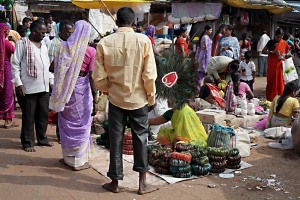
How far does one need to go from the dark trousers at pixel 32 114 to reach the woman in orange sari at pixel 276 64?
5759 millimetres

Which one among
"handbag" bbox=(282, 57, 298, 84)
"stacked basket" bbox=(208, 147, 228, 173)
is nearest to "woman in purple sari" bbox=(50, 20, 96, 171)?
"stacked basket" bbox=(208, 147, 228, 173)

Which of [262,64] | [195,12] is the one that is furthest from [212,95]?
[262,64]

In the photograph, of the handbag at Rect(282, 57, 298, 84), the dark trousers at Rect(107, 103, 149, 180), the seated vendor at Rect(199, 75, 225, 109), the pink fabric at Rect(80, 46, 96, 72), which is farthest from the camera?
the handbag at Rect(282, 57, 298, 84)

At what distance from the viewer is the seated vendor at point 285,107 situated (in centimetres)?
633

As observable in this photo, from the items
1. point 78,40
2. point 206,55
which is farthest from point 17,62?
point 206,55

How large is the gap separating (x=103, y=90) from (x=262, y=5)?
11.1m

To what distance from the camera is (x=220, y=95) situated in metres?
7.16

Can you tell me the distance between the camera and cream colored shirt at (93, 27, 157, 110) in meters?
3.88

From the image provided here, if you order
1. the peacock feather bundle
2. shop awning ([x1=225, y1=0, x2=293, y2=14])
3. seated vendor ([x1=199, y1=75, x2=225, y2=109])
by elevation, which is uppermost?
shop awning ([x1=225, y1=0, x2=293, y2=14])

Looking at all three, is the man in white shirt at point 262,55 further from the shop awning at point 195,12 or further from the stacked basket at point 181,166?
the stacked basket at point 181,166

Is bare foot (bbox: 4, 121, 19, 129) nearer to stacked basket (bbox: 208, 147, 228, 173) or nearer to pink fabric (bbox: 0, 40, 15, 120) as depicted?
pink fabric (bbox: 0, 40, 15, 120)

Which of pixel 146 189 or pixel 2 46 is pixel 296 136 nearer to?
pixel 146 189

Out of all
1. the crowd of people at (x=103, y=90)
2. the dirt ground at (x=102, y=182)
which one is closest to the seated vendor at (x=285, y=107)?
the crowd of people at (x=103, y=90)

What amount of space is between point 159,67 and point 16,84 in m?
1.87
